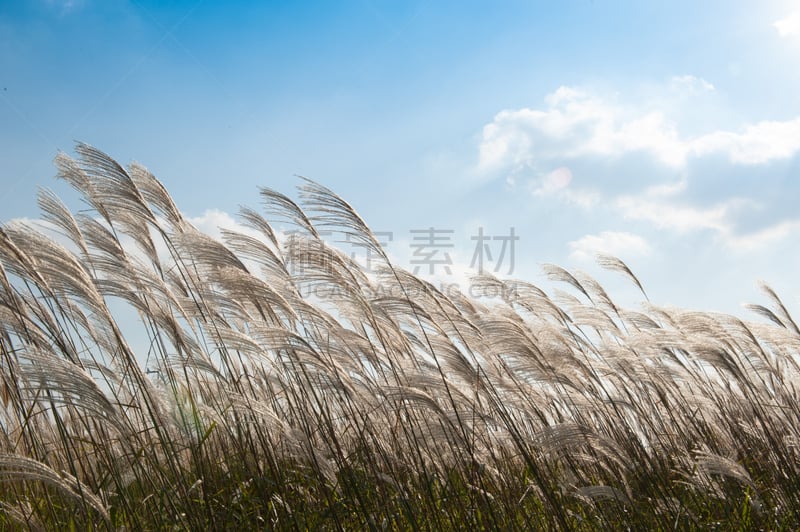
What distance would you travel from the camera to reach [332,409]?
3428mm

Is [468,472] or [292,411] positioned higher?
[292,411]

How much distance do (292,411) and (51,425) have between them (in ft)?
5.63

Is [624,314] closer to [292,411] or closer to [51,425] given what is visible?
[292,411]

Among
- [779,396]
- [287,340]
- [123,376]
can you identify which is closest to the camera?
[287,340]

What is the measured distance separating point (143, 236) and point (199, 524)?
68.3 inches

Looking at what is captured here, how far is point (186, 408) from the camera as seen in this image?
317cm

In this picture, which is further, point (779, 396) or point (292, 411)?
point (779, 396)

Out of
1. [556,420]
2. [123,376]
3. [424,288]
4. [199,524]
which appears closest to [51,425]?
[123,376]

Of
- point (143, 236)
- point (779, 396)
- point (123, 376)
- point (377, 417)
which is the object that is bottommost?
point (779, 396)

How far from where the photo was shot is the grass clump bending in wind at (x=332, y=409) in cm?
265

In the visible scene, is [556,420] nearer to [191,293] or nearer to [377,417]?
[377,417]

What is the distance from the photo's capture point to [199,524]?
94.7 inches

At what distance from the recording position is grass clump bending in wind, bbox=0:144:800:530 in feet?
8.70

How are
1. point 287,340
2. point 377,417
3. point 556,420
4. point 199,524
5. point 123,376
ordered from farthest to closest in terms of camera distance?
point 556,420 → point 377,417 → point 123,376 → point 287,340 → point 199,524
